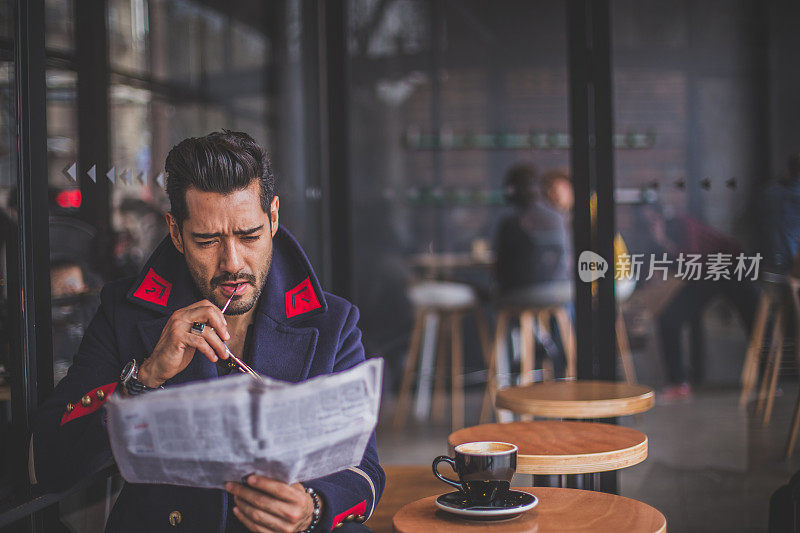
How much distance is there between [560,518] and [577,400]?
998mm

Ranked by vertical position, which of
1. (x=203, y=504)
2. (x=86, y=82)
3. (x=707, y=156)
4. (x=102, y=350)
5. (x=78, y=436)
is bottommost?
(x=203, y=504)

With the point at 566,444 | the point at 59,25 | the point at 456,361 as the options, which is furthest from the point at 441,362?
the point at 59,25

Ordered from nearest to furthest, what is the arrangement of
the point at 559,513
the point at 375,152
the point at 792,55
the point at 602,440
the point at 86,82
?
the point at 559,513
the point at 602,440
the point at 86,82
the point at 792,55
the point at 375,152

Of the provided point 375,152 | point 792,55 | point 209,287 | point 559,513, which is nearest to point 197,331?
point 209,287

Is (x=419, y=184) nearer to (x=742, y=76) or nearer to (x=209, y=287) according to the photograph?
(x=742, y=76)

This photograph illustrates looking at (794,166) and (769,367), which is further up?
(794,166)

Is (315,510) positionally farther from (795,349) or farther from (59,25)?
(795,349)

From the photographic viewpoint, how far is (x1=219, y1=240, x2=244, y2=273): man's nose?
180 centimetres

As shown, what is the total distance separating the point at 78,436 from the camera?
5.54ft

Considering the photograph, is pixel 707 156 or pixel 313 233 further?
pixel 313 233

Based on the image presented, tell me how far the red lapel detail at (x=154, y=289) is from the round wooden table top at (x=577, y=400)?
1.15 meters

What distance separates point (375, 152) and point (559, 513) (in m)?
3.79

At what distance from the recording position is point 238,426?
124 cm

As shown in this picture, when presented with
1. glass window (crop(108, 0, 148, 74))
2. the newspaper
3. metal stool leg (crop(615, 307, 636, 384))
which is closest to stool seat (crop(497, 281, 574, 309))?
metal stool leg (crop(615, 307, 636, 384))
